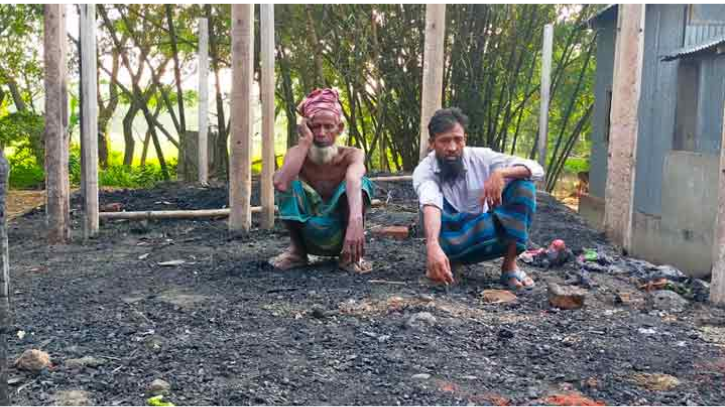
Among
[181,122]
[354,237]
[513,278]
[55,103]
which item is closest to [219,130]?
[181,122]

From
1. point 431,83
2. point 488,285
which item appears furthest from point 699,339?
point 431,83

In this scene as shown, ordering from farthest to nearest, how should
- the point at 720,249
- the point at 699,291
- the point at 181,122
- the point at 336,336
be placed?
the point at 181,122
the point at 699,291
the point at 720,249
the point at 336,336

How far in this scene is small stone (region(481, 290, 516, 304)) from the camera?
14.0 feet

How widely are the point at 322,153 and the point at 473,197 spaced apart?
99 cm

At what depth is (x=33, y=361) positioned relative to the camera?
2.91 m

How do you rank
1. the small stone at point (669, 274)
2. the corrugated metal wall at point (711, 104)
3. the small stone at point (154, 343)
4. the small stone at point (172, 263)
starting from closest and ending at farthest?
the small stone at point (154, 343) < the small stone at point (172, 263) < the small stone at point (669, 274) < the corrugated metal wall at point (711, 104)

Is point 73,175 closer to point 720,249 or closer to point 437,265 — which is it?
point 437,265

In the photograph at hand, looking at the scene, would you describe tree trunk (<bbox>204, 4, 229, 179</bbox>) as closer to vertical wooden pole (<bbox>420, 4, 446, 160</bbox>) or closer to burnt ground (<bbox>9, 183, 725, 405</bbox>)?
vertical wooden pole (<bbox>420, 4, 446, 160</bbox>)

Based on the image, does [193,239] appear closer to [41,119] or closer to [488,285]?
[488,285]

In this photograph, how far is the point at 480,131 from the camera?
10320mm

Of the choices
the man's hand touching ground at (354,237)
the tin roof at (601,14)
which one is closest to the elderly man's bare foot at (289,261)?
the man's hand touching ground at (354,237)

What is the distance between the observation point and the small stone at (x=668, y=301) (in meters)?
4.46

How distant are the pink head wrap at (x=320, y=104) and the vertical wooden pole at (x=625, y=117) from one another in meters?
2.70

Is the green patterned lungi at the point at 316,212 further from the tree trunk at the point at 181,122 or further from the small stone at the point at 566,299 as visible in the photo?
the tree trunk at the point at 181,122
